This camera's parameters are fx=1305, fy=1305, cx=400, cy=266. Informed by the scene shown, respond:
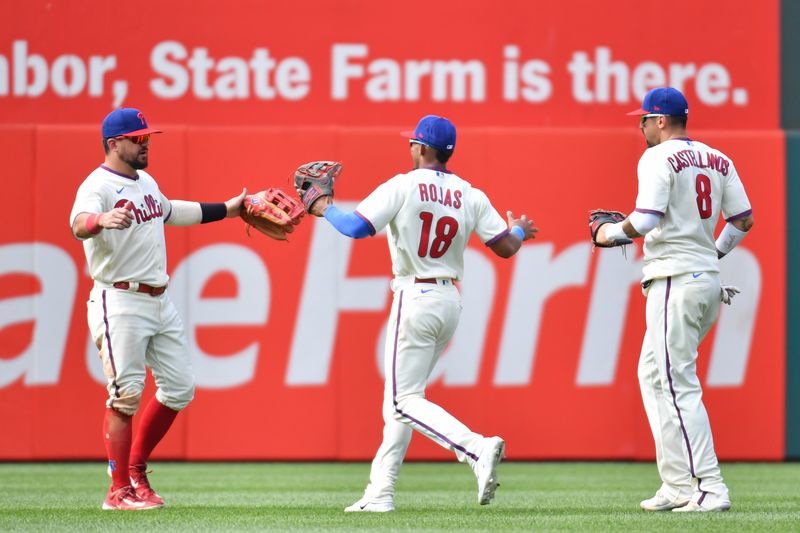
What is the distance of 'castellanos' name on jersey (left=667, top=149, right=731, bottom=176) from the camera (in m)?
6.16

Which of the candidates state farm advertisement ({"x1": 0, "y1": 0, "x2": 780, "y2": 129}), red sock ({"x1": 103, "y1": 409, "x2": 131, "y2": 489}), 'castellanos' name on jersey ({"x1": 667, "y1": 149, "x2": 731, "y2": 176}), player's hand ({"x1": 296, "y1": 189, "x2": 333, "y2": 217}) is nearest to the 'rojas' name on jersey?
player's hand ({"x1": 296, "y1": 189, "x2": 333, "y2": 217})

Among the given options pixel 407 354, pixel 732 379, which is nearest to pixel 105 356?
pixel 407 354

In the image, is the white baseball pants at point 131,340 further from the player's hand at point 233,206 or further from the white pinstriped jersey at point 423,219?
the white pinstriped jersey at point 423,219

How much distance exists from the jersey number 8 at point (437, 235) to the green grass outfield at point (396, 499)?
1.24m

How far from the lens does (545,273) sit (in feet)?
31.6

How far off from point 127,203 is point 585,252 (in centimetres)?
421

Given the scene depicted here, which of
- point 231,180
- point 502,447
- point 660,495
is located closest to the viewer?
point 502,447

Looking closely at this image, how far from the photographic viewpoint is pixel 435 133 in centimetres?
622

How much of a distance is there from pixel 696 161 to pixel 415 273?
144 cm

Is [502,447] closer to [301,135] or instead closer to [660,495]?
[660,495]

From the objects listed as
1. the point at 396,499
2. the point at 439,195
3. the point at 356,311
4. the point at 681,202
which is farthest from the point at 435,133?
the point at 356,311

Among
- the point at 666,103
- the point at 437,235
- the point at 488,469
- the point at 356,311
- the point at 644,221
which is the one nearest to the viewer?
the point at 488,469

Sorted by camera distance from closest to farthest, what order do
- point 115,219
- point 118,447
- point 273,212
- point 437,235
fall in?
1. point 115,219
2. point 437,235
3. point 118,447
4. point 273,212

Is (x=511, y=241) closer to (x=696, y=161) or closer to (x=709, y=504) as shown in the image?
(x=696, y=161)
